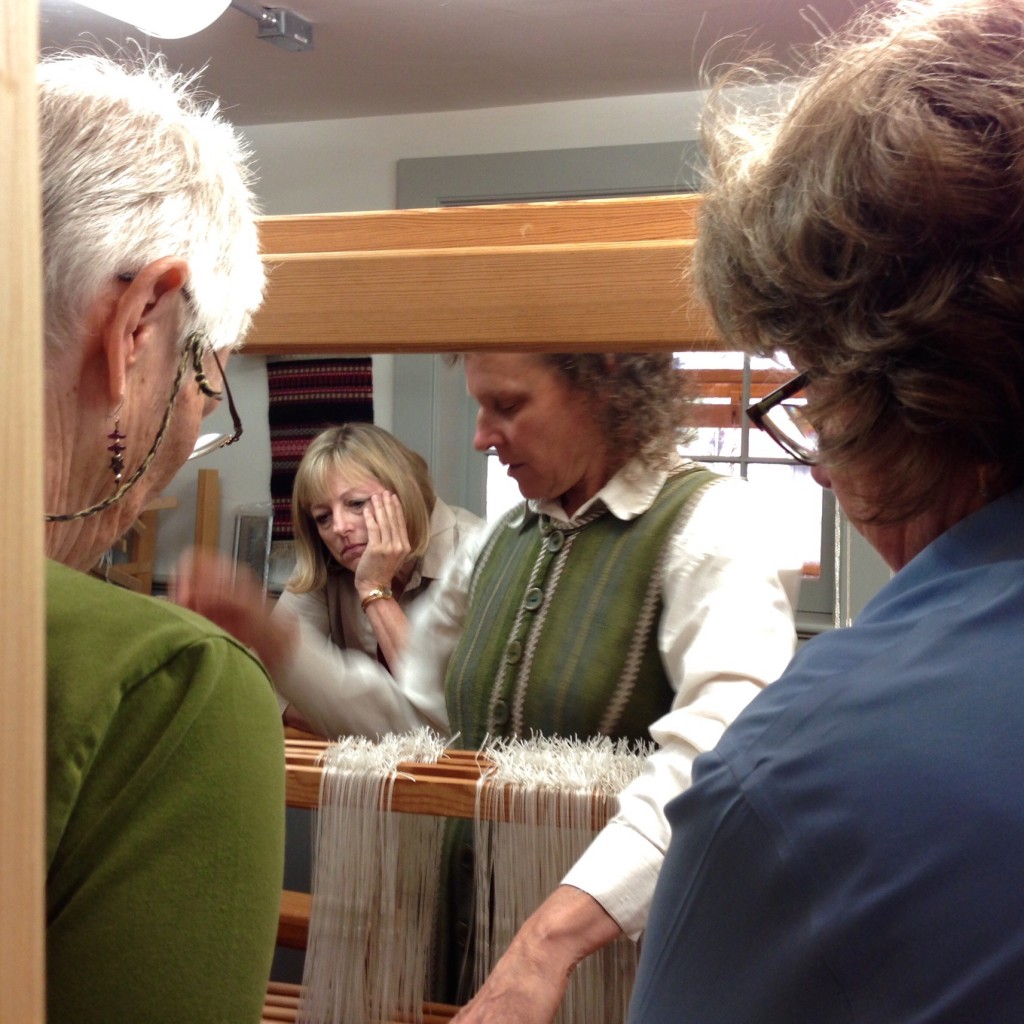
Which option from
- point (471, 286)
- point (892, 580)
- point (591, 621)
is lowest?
point (591, 621)

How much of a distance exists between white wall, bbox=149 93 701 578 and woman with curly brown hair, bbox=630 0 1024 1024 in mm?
2055

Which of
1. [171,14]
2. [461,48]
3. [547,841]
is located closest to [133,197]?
[547,841]

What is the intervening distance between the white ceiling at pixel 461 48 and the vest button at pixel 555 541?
3.90 feet

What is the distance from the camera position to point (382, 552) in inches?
45.3

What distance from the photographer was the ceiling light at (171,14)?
1.06 metres

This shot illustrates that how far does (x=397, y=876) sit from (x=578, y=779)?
0.17 metres

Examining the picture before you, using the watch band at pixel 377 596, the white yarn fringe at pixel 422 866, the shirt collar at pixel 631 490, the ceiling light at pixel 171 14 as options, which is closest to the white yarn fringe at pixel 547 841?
the white yarn fringe at pixel 422 866

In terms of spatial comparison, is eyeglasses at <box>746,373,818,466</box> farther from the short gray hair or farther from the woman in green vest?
the short gray hair

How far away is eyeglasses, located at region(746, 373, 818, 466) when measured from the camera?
650 millimetres

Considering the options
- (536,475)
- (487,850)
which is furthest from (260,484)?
(487,850)

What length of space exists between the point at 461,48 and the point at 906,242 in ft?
6.44

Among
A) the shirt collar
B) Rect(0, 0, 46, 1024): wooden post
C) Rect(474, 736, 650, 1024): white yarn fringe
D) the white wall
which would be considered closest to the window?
the white wall

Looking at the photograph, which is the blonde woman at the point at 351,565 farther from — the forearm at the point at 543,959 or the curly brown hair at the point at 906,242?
the curly brown hair at the point at 906,242

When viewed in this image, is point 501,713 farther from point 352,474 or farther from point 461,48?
point 461,48
